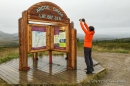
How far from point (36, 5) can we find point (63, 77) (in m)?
3.64

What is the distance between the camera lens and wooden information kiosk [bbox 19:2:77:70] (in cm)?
651

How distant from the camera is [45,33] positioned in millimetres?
7629

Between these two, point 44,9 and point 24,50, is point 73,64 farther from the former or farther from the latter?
point 44,9

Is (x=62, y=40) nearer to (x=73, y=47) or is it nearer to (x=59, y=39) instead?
(x=59, y=39)

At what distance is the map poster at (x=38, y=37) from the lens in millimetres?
6988

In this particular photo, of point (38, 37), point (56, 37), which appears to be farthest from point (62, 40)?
point (38, 37)

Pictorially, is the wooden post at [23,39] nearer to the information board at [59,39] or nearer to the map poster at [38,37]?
the map poster at [38,37]

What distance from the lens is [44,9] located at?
7.10m

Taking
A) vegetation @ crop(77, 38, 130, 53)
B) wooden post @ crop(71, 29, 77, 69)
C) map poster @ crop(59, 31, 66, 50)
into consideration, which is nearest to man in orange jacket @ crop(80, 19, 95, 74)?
wooden post @ crop(71, 29, 77, 69)

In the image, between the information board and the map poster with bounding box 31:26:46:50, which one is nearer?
the map poster with bounding box 31:26:46:50

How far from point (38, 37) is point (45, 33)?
0.56 metres

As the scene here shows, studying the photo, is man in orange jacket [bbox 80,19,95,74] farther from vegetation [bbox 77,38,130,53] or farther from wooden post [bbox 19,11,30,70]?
vegetation [bbox 77,38,130,53]

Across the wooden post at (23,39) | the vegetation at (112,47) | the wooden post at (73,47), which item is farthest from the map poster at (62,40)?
the vegetation at (112,47)

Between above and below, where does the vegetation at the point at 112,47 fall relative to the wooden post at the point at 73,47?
below
